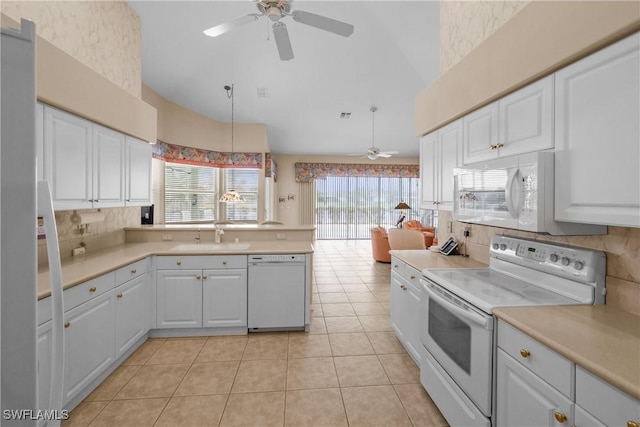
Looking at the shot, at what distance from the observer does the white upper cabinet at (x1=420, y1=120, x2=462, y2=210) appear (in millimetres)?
2380

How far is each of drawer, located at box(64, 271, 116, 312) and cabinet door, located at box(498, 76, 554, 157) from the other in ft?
9.39

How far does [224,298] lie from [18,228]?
2.41 meters

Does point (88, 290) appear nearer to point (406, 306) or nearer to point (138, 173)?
point (138, 173)

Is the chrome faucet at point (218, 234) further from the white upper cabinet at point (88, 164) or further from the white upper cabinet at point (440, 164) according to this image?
the white upper cabinet at point (440, 164)

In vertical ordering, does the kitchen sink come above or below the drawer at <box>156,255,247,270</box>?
above

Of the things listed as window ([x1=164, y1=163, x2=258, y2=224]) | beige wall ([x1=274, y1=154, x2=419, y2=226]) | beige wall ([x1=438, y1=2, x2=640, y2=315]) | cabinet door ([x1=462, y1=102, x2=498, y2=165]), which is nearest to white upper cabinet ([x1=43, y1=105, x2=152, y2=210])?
window ([x1=164, y1=163, x2=258, y2=224])

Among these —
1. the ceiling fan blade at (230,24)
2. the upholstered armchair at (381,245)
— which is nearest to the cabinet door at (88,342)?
the ceiling fan blade at (230,24)

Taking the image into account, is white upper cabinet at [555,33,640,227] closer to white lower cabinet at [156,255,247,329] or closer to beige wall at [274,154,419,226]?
white lower cabinet at [156,255,247,329]

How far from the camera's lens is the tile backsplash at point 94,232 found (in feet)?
8.02

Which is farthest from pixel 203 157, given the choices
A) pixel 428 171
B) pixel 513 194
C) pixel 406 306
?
pixel 513 194

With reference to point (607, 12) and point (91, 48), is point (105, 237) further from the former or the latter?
point (607, 12)

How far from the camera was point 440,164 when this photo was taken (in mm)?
2588

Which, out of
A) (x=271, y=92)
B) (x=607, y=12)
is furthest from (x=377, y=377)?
(x=271, y=92)

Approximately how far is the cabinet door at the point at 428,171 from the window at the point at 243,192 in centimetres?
419
